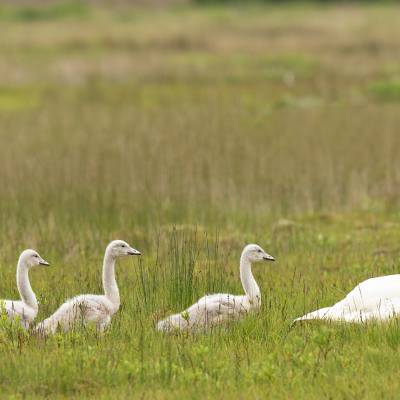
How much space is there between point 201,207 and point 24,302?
689 centimetres

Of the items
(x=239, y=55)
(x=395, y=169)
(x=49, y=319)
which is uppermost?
(x=239, y=55)

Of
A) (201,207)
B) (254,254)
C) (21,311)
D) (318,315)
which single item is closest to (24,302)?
(21,311)

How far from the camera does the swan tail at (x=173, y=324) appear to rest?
904 cm

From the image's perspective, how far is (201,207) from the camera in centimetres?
1647

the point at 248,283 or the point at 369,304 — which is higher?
the point at 248,283

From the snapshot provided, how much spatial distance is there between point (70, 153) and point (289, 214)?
19.0 feet

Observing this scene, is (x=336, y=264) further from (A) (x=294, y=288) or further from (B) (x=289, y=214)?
(B) (x=289, y=214)

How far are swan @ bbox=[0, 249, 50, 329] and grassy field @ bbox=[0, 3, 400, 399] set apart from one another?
9.8 inches

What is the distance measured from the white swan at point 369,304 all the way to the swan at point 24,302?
7.01 ft

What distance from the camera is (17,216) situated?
1536cm

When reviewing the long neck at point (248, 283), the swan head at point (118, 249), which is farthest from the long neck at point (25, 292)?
the long neck at point (248, 283)

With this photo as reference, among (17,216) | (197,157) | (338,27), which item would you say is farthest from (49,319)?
(338,27)

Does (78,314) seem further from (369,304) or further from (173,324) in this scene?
(369,304)

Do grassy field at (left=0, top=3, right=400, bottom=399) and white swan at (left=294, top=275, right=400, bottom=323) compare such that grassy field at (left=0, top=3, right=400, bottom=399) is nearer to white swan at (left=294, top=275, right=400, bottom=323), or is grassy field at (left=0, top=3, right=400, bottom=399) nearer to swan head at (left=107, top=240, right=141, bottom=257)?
white swan at (left=294, top=275, right=400, bottom=323)
